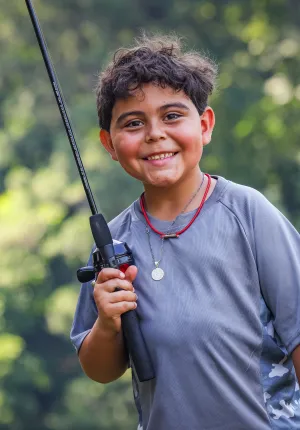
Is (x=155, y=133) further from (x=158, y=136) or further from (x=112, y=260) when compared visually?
(x=112, y=260)

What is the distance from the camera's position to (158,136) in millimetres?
2184

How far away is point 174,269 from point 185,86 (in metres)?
0.40

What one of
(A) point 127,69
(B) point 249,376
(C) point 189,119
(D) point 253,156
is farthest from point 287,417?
(D) point 253,156

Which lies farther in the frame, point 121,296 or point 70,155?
point 70,155

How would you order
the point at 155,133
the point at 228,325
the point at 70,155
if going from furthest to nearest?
the point at 70,155, the point at 155,133, the point at 228,325

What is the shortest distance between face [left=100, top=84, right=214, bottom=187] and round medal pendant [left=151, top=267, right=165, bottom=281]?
0.19 meters

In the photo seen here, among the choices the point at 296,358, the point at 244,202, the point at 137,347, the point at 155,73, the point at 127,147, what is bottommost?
the point at 296,358

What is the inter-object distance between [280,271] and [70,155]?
14.0 metres

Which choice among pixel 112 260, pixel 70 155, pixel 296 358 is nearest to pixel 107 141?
pixel 112 260

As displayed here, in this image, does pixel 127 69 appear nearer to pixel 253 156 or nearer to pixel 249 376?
pixel 249 376

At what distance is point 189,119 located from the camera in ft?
7.32

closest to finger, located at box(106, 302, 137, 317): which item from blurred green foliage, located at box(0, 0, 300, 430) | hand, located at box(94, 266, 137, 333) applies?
hand, located at box(94, 266, 137, 333)

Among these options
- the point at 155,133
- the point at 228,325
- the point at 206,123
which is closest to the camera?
the point at 228,325

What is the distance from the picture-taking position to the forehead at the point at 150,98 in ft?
7.23
